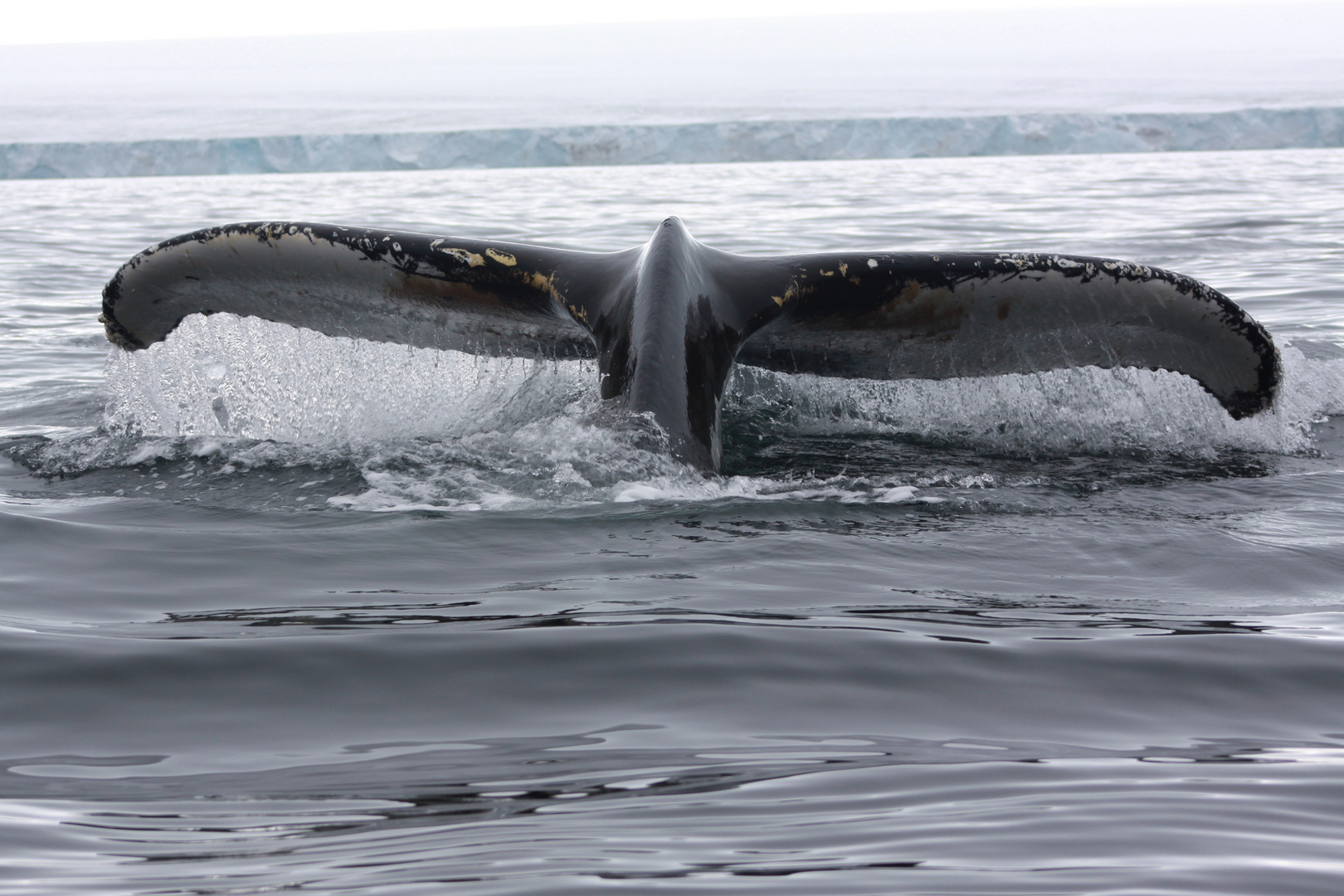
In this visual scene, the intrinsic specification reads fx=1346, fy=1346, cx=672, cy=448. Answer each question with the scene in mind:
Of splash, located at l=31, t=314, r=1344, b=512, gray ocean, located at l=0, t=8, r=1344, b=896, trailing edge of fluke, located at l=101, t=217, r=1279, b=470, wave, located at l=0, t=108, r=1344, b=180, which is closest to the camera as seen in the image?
gray ocean, located at l=0, t=8, r=1344, b=896

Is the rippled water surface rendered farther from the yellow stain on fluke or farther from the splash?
the yellow stain on fluke

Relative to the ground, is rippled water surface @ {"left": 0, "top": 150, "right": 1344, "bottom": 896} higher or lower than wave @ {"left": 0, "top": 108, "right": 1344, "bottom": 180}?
lower

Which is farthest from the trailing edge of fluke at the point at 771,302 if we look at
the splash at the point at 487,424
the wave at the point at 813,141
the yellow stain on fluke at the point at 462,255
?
the wave at the point at 813,141

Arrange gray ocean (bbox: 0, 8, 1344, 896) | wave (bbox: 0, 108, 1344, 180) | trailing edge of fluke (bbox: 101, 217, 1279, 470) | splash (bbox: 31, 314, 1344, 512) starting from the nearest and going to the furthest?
gray ocean (bbox: 0, 8, 1344, 896), splash (bbox: 31, 314, 1344, 512), trailing edge of fluke (bbox: 101, 217, 1279, 470), wave (bbox: 0, 108, 1344, 180)

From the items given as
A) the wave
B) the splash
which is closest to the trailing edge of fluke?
the splash

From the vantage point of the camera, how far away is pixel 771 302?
4922mm

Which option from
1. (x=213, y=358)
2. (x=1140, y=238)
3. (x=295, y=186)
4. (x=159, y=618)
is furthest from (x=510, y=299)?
(x=295, y=186)

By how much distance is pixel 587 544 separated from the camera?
4.02 m

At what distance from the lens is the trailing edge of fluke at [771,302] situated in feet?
16.0

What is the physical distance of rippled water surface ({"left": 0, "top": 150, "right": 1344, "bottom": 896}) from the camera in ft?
6.72

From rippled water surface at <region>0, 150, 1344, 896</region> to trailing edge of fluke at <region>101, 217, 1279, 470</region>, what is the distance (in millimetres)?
223

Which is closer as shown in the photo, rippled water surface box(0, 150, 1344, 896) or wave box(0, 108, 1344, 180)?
rippled water surface box(0, 150, 1344, 896)

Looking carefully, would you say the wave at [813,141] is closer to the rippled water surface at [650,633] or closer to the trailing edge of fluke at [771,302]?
the rippled water surface at [650,633]

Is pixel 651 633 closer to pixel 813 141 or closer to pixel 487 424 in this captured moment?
pixel 487 424
